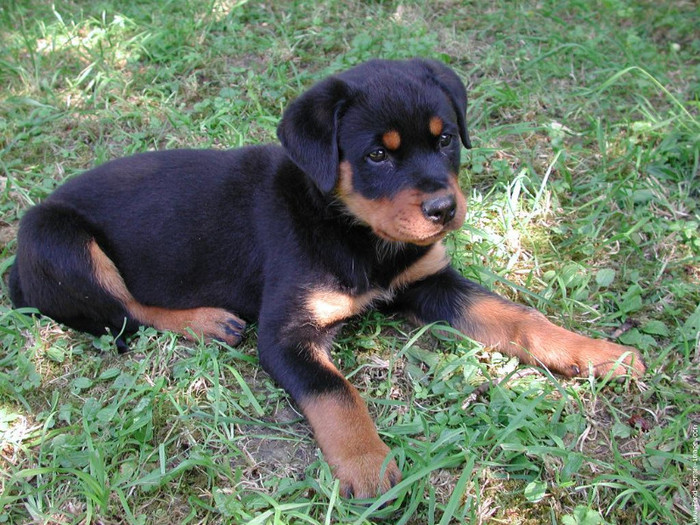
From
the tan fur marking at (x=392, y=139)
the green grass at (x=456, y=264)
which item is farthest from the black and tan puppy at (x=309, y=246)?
the green grass at (x=456, y=264)

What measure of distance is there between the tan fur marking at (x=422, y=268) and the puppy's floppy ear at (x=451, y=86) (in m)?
0.57

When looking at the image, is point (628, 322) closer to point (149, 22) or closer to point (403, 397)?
point (403, 397)

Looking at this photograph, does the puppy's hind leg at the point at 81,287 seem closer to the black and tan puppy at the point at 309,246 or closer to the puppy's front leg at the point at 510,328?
the black and tan puppy at the point at 309,246

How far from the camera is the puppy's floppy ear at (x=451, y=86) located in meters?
3.12

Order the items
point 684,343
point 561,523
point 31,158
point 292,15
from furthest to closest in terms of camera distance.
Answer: point 292,15 → point 31,158 → point 684,343 → point 561,523

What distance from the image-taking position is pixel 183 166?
346 cm

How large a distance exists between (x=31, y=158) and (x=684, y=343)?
4.24 m

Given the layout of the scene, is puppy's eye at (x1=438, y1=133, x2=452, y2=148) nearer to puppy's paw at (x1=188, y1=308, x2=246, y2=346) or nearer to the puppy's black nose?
the puppy's black nose

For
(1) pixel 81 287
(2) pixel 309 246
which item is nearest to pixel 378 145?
(2) pixel 309 246

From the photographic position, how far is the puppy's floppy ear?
312 cm

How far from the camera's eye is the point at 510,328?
311cm

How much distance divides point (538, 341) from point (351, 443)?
3.43 ft

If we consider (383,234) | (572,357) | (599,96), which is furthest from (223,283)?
(599,96)

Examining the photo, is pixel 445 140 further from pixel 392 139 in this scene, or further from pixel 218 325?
pixel 218 325
